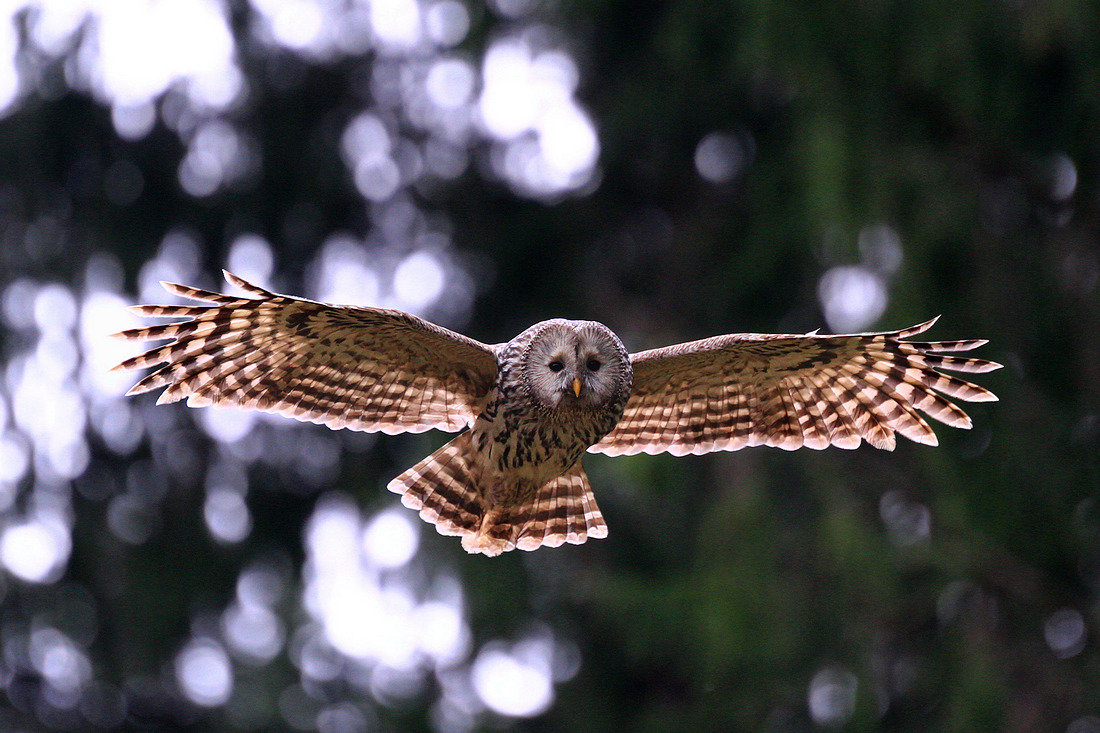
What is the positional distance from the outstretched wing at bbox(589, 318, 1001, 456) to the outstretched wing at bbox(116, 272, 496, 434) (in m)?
0.61

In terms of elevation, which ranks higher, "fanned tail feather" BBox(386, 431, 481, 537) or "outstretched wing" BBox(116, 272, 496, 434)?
"outstretched wing" BBox(116, 272, 496, 434)

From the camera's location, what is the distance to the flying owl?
4.59 meters

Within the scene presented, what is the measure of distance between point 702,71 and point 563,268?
2144 mm

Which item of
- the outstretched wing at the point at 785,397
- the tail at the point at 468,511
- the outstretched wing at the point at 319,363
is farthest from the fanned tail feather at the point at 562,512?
the outstretched wing at the point at 319,363

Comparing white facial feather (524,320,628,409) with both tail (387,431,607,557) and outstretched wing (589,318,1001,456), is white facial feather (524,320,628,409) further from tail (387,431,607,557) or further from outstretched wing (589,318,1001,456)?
tail (387,431,607,557)

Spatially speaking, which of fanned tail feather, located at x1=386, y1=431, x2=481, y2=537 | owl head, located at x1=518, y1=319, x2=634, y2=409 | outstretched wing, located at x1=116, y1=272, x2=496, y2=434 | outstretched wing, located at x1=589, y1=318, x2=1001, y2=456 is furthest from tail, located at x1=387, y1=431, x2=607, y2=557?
owl head, located at x1=518, y1=319, x2=634, y2=409

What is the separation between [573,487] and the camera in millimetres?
5164

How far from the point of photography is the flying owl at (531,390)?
4.59 m

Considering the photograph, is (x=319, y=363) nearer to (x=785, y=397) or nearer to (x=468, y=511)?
(x=468, y=511)

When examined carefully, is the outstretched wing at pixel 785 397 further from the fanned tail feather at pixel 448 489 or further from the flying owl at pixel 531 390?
the fanned tail feather at pixel 448 489

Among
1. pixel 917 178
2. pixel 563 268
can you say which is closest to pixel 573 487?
pixel 917 178

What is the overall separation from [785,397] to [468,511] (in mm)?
1192

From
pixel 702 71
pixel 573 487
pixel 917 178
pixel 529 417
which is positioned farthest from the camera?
pixel 702 71

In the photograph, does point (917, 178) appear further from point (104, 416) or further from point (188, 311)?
point (104, 416)
